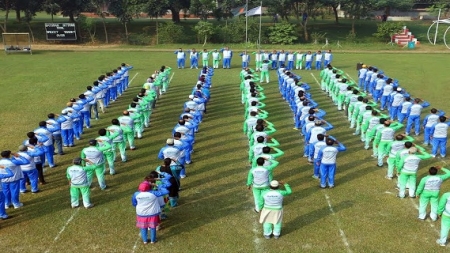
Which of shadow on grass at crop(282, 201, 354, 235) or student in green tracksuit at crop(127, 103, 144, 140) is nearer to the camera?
shadow on grass at crop(282, 201, 354, 235)

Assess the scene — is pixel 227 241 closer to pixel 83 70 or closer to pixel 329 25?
pixel 83 70

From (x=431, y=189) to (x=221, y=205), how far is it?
490 centimetres

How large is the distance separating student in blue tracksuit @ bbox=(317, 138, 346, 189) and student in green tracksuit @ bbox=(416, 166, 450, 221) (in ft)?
7.53

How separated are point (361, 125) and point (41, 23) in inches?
1876

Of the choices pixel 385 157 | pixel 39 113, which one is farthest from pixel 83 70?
pixel 385 157

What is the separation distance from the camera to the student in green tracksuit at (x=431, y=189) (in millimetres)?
8961

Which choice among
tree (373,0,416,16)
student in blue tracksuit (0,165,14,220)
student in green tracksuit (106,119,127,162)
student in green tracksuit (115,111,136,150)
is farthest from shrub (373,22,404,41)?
student in blue tracksuit (0,165,14,220)

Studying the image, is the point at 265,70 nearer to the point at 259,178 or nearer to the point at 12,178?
the point at 259,178

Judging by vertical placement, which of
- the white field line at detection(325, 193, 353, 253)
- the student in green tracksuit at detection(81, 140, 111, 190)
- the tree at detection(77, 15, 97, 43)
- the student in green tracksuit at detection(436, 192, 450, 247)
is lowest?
the white field line at detection(325, 193, 353, 253)

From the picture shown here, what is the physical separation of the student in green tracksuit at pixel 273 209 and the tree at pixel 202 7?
38.1 metres

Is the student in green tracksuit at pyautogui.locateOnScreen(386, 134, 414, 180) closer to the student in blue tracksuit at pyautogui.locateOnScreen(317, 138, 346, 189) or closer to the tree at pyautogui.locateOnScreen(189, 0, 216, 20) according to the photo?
the student in blue tracksuit at pyautogui.locateOnScreen(317, 138, 346, 189)

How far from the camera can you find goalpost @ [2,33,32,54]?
35.6 metres

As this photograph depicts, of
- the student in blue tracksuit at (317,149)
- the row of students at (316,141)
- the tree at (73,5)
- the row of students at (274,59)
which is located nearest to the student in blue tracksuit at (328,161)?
the row of students at (316,141)

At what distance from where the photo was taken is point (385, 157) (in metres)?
13.2
